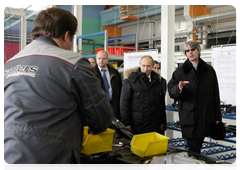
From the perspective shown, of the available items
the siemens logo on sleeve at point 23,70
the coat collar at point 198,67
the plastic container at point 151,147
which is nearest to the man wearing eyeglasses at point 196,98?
the coat collar at point 198,67

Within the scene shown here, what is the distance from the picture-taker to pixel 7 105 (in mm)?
1104

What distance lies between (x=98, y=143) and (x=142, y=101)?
132 cm

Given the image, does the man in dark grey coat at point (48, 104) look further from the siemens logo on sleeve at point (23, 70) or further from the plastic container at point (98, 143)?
the plastic container at point (98, 143)

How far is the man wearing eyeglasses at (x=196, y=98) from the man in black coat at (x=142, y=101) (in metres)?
0.32

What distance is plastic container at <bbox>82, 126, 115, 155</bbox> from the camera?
1776 mm

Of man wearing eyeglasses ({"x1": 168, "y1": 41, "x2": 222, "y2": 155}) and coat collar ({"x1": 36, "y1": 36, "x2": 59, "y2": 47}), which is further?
man wearing eyeglasses ({"x1": 168, "y1": 41, "x2": 222, "y2": 155})

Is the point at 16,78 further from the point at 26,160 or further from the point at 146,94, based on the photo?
the point at 146,94

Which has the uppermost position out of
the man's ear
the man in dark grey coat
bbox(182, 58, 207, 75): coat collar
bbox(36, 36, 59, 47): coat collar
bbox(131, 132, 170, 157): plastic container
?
the man's ear

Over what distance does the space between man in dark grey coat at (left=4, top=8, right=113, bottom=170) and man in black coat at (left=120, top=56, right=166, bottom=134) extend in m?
1.81

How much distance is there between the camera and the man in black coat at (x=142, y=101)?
9.90ft

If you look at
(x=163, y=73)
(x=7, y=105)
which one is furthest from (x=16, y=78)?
(x=163, y=73)

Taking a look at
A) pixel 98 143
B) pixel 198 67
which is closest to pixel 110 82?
pixel 198 67

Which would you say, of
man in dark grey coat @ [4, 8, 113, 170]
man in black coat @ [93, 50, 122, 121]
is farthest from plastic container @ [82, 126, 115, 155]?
man in black coat @ [93, 50, 122, 121]

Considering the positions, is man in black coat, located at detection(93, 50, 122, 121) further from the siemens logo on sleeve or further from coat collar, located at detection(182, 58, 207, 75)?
the siemens logo on sleeve
